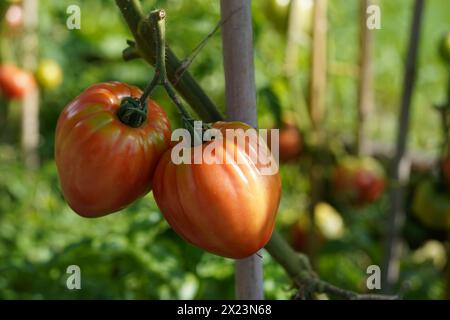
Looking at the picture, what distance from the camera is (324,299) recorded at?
2.72 feet

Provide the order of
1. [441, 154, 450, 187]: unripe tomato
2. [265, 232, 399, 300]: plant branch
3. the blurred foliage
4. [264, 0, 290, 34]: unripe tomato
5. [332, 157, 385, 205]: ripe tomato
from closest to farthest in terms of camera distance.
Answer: [265, 232, 399, 300]: plant branch, the blurred foliage, [441, 154, 450, 187]: unripe tomato, [264, 0, 290, 34]: unripe tomato, [332, 157, 385, 205]: ripe tomato

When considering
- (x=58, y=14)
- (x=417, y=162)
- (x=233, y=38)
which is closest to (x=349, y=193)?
(x=417, y=162)

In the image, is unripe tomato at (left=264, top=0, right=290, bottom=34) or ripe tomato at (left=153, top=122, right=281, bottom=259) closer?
ripe tomato at (left=153, top=122, right=281, bottom=259)

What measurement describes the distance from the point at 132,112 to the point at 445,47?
0.90 meters

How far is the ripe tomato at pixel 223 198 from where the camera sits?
64 cm

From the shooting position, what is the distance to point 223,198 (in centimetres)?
65

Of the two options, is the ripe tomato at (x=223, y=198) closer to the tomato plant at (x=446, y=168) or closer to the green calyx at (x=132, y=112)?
the green calyx at (x=132, y=112)

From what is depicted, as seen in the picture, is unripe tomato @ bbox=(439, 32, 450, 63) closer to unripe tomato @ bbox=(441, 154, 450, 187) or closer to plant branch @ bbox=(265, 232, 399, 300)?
unripe tomato @ bbox=(441, 154, 450, 187)

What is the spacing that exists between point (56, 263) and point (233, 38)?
23.5 inches

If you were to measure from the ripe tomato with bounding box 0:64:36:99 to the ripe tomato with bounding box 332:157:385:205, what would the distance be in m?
1.05

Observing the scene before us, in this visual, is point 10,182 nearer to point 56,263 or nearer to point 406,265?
point 56,263

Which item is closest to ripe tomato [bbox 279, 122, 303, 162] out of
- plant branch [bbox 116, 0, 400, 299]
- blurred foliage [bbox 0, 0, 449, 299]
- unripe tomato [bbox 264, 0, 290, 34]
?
blurred foliage [bbox 0, 0, 449, 299]

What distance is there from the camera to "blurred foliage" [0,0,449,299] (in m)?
1.12

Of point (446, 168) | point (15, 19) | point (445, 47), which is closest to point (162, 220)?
point (446, 168)
